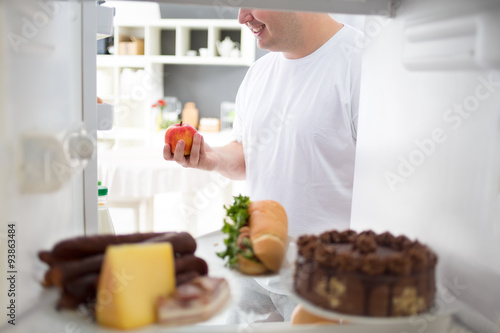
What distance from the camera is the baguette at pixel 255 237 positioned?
2.31 feet

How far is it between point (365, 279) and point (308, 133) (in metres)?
0.47

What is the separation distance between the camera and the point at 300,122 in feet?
3.48

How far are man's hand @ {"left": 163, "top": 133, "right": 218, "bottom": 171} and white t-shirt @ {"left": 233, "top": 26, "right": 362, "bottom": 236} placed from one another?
0.40 ft

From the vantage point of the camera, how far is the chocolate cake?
2.12ft

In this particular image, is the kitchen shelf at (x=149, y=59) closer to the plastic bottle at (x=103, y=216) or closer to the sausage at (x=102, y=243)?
the plastic bottle at (x=103, y=216)

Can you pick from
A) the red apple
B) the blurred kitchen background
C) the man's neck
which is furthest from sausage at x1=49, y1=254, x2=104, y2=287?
the blurred kitchen background

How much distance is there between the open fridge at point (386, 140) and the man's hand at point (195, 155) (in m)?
0.38

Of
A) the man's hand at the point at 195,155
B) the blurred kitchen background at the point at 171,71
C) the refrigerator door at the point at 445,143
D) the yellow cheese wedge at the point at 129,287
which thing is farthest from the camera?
the blurred kitchen background at the point at 171,71

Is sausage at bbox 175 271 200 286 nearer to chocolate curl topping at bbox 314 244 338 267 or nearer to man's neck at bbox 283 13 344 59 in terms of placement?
chocolate curl topping at bbox 314 244 338 267

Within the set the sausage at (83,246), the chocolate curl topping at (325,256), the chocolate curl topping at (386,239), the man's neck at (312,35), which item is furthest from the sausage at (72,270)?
the man's neck at (312,35)

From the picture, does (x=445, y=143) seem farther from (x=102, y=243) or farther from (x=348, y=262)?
(x=102, y=243)

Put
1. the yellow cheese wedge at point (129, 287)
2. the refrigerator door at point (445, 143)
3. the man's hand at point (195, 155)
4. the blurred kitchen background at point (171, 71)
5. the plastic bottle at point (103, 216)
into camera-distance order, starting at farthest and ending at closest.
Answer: the blurred kitchen background at point (171, 71)
the man's hand at point (195, 155)
the plastic bottle at point (103, 216)
the refrigerator door at point (445, 143)
the yellow cheese wedge at point (129, 287)

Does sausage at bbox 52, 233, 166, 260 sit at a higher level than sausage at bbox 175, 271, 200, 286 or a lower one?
higher

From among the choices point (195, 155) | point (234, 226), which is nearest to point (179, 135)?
point (195, 155)
